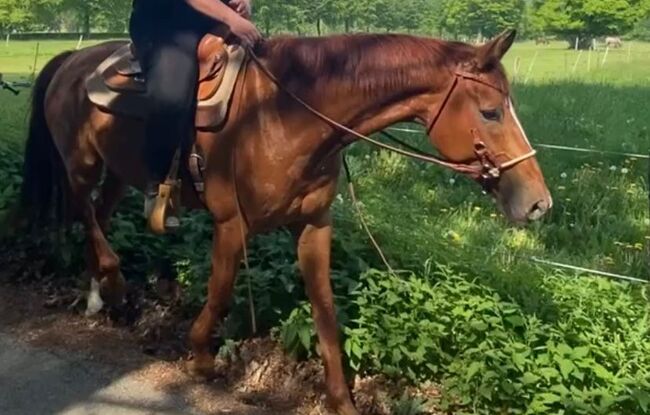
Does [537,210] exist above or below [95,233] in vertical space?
above

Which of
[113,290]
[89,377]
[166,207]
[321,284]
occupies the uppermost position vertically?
[166,207]

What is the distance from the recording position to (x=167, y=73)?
5.39 metres

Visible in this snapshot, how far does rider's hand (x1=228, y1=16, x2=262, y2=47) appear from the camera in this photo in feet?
17.5

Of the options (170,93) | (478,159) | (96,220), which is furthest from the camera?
A: (96,220)

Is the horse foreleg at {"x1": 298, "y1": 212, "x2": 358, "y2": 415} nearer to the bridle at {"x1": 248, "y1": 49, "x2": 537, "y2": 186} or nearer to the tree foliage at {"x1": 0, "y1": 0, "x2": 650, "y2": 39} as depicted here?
the bridle at {"x1": 248, "y1": 49, "x2": 537, "y2": 186}

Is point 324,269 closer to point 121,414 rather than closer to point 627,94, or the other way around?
point 121,414

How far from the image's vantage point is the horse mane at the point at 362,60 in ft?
15.7

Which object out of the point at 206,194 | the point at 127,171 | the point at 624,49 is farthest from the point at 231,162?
the point at 624,49

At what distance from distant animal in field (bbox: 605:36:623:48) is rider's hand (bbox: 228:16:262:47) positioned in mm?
15532

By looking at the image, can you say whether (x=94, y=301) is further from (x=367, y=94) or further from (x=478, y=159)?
(x=478, y=159)

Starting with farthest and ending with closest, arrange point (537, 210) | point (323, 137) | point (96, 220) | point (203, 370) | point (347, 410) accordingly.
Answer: point (96, 220), point (203, 370), point (347, 410), point (323, 137), point (537, 210)

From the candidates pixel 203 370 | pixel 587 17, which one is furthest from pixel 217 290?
pixel 587 17

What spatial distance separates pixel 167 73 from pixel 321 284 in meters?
1.37

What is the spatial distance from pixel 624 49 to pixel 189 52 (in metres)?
17.0
